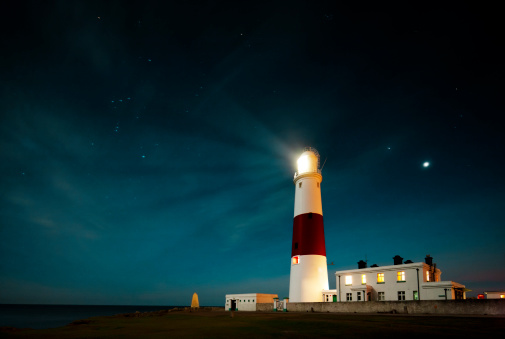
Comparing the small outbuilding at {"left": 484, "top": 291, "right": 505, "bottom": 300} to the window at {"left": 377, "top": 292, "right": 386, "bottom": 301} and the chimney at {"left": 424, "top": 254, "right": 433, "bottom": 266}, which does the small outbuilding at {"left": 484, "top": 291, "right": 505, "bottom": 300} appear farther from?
the window at {"left": 377, "top": 292, "right": 386, "bottom": 301}

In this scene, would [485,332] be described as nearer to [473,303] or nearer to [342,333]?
[342,333]

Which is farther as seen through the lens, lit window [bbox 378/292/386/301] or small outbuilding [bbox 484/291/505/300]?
small outbuilding [bbox 484/291/505/300]

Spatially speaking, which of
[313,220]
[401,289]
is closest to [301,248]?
[313,220]

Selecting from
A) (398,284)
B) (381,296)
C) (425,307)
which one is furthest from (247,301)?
(425,307)

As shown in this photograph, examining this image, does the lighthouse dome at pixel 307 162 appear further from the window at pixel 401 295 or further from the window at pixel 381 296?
the window at pixel 401 295

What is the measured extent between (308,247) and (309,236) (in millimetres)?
1262

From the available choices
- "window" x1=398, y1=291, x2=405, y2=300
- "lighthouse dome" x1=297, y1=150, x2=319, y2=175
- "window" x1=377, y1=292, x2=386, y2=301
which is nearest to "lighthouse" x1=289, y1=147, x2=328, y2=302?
"lighthouse dome" x1=297, y1=150, x2=319, y2=175

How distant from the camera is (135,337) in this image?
50.6 feet

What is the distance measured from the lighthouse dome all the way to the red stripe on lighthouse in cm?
641

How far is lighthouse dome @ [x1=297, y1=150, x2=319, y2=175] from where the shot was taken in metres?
42.3

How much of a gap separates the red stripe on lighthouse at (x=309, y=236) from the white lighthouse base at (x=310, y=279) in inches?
30.8

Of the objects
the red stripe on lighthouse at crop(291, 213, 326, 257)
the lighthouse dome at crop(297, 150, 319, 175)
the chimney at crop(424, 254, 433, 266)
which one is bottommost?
the chimney at crop(424, 254, 433, 266)

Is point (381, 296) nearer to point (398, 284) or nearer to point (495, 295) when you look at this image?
point (398, 284)

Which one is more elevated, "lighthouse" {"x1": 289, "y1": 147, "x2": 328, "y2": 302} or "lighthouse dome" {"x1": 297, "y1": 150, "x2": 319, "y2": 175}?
"lighthouse dome" {"x1": 297, "y1": 150, "x2": 319, "y2": 175}
